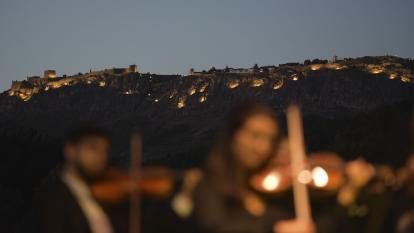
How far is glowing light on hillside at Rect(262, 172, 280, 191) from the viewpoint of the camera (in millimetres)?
3781

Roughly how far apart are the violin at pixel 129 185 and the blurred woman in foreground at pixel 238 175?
0.89 meters

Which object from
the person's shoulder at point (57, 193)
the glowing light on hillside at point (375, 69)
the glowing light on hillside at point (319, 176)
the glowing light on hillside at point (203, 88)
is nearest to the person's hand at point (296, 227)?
the glowing light on hillside at point (319, 176)

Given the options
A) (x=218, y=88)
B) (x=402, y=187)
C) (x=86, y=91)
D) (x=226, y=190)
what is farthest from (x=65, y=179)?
A: (x=86, y=91)

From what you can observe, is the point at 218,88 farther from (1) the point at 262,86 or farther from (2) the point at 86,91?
(2) the point at 86,91

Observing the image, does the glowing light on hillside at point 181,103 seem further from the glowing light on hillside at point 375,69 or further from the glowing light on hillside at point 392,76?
the glowing light on hillside at point 392,76

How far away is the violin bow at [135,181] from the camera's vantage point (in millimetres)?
4096

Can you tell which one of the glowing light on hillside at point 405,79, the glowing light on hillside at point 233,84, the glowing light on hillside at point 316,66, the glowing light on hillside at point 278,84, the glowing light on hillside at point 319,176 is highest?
the glowing light on hillside at point 316,66

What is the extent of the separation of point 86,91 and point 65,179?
17857 cm

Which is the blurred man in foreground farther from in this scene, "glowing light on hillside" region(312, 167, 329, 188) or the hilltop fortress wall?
the hilltop fortress wall

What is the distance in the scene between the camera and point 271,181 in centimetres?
379

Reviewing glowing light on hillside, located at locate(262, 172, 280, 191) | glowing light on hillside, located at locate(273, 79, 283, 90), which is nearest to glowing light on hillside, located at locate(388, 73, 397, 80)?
glowing light on hillside, located at locate(273, 79, 283, 90)

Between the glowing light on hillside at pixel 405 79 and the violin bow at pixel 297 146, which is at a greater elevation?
the glowing light on hillside at pixel 405 79

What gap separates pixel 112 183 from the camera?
4562 millimetres

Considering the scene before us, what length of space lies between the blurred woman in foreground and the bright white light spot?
27 centimetres
